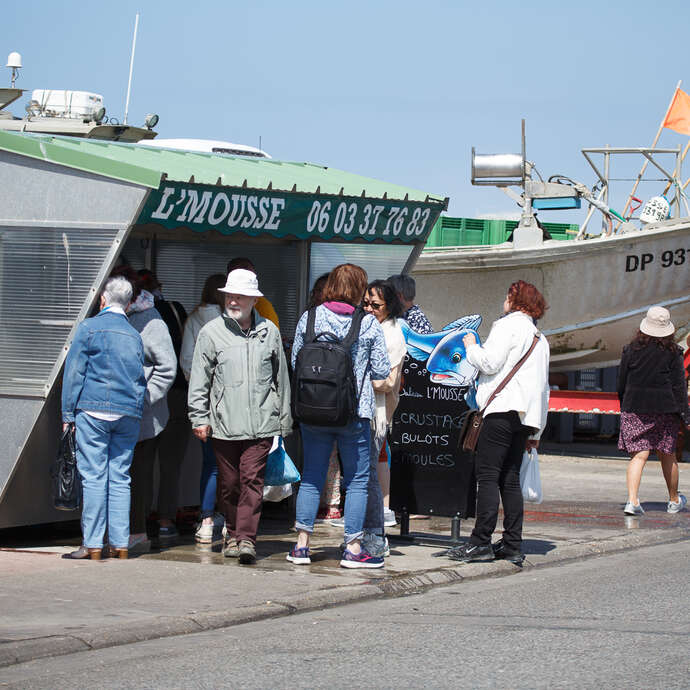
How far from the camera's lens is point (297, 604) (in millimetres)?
6816

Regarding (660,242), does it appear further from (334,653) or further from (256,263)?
(334,653)

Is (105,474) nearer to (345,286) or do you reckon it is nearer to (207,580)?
(207,580)

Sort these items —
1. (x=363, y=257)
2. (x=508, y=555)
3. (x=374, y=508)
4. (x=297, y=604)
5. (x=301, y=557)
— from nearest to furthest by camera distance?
(x=297, y=604) < (x=301, y=557) < (x=374, y=508) < (x=508, y=555) < (x=363, y=257)

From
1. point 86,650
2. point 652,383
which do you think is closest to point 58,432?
point 86,650

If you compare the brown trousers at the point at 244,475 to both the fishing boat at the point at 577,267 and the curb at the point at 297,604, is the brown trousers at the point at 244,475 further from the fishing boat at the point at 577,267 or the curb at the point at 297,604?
the fishing boat at the point at 577,267

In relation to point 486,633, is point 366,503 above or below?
above

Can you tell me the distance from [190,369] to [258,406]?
963mm

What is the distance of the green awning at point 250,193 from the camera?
8055 mm

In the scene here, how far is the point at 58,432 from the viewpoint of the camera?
845 centimetres

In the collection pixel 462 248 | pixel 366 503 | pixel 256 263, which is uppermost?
pixel 462 248

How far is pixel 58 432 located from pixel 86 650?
2.90m

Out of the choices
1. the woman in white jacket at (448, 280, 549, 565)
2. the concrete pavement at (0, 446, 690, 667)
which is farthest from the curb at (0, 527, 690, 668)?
the woman in white jacket at (448, 280, 549, 565)

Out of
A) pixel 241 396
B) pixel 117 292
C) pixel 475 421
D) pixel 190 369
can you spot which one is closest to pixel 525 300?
pixel 475 421

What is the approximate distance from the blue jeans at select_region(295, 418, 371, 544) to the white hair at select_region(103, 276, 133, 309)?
1.37 m
